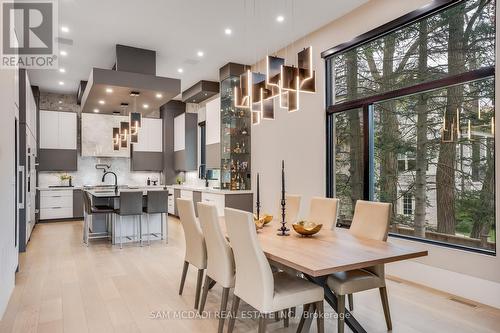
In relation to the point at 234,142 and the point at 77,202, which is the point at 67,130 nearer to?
the point at 77,202

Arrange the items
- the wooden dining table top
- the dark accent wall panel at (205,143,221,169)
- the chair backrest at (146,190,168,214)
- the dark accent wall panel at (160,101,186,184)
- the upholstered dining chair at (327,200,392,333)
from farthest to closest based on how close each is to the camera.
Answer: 1. the dark accent wall panel at (160,101,186,184)
2. the dark accent wall panel at (205,143,221,169)
3. the chair backrest at (146,190,168,214)
4. the upholstered dining chair at (327,200,392,333)
5. the wooden dining table top

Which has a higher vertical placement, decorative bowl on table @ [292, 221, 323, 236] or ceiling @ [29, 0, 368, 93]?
ceiling @ [29, 0, 368, 93]

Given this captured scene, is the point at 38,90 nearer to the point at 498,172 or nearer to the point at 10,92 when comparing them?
the point at 10,92

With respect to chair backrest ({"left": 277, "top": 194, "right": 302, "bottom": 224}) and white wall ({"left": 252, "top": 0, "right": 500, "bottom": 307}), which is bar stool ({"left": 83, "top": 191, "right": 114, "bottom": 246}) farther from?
chair backrest ({"left": 277, "top": 194, "right": 302, "bottom": 224})

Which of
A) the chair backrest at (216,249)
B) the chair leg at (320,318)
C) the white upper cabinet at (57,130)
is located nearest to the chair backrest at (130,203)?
the chair backrest at (216,249)

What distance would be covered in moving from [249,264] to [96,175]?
8.36 m

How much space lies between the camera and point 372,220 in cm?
305

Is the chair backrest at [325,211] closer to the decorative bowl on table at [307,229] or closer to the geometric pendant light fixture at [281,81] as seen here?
the decorative bowl on table at [307,229]

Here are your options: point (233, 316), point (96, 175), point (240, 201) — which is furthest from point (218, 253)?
point (96, 175)

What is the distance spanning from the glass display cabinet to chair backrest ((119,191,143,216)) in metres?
2.00

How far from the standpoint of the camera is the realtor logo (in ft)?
11.6

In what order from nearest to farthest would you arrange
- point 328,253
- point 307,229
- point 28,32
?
point 328,253 → point 307,229 → point 28,32

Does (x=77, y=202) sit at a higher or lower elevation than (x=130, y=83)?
lower

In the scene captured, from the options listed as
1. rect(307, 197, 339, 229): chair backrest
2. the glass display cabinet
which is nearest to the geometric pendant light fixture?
rect(307, 197, 339, 229): chair backrest
